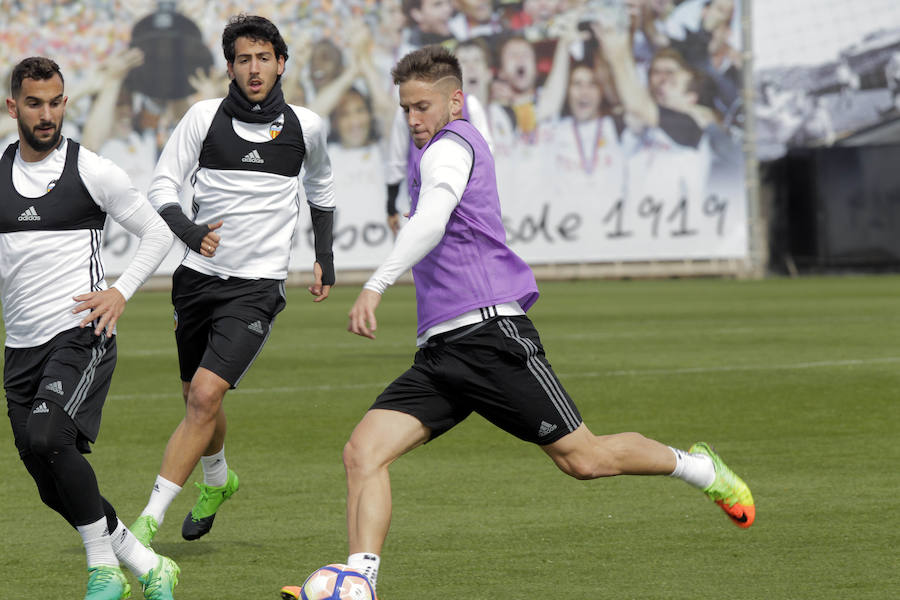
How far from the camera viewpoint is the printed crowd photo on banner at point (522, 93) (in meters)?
35.5

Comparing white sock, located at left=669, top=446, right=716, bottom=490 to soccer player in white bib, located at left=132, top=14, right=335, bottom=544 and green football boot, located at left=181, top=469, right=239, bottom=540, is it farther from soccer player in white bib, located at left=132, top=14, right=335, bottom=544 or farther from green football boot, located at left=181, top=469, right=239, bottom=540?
green football boot, located at left=181, top=469, right=239, bottom=540

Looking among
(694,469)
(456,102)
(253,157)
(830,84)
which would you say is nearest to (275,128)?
(253,157)

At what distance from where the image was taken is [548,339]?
710 inches

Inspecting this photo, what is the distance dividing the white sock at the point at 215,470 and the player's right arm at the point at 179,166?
103cm

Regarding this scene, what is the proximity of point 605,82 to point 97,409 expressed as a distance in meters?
31.0

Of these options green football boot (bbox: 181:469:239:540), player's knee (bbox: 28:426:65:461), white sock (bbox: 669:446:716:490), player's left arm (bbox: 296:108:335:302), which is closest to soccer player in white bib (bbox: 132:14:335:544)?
green football boot (bbox: 181:469:239:540)

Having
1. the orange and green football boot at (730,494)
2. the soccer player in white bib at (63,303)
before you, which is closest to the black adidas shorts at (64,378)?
the soccer player in white bib at (63,303)

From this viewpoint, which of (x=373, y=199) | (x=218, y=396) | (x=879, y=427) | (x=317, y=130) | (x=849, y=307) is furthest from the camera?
(x=373, y=199)

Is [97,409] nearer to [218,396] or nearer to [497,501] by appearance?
[218,396]

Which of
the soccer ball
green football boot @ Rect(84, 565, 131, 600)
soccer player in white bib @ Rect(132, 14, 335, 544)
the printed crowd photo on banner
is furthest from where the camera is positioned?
the printed crowd photo on banner

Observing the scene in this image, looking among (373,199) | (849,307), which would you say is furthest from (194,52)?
(849,307)

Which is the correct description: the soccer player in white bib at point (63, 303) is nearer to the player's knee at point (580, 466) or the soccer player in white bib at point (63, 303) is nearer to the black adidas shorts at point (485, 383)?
the black adidas shorts at point (485, 383)

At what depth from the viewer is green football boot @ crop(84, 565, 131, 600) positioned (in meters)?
5.54

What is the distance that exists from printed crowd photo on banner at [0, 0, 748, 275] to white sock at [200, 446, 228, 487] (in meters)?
27.9
